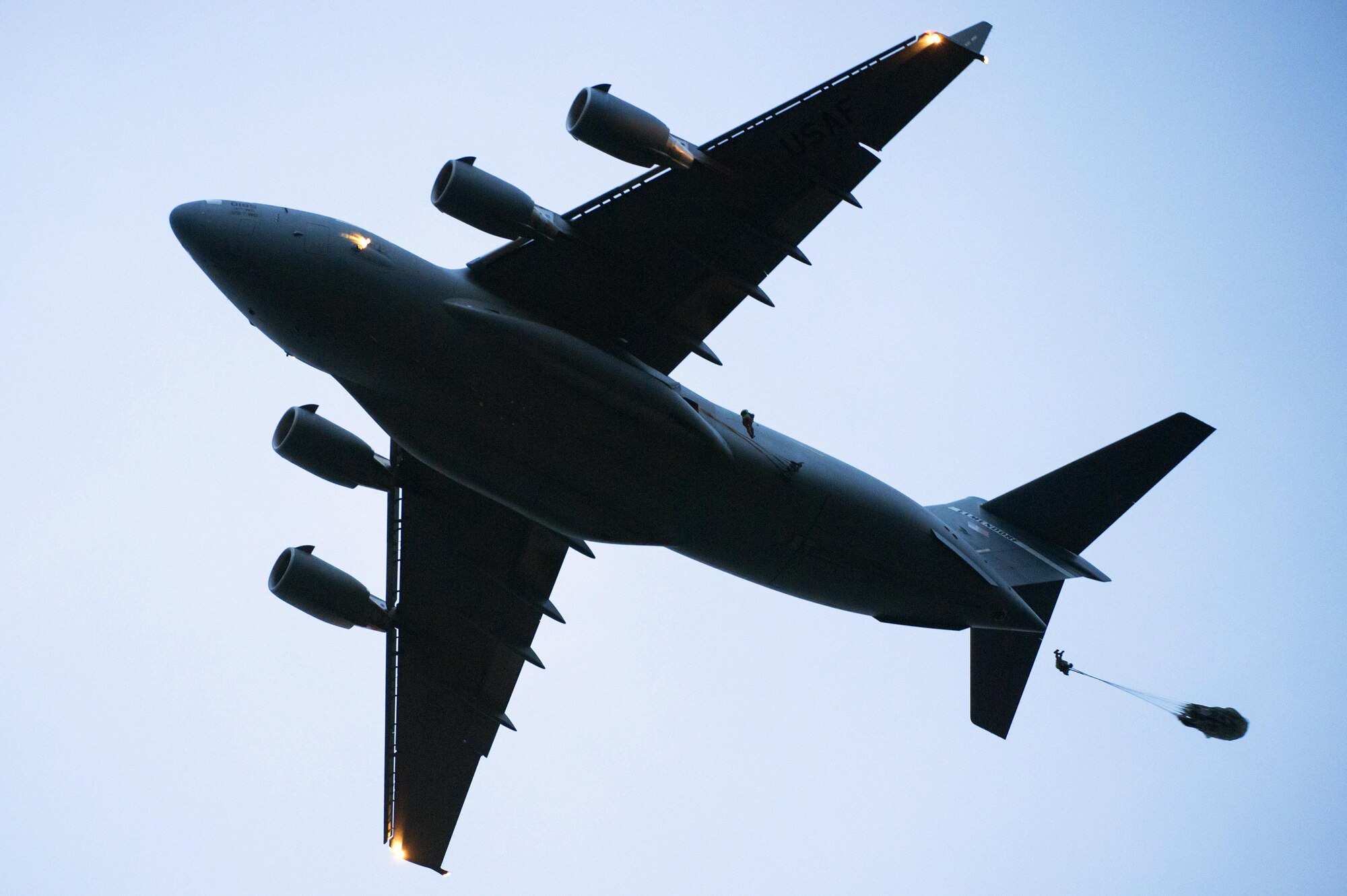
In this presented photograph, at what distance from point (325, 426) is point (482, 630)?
473 centimetres

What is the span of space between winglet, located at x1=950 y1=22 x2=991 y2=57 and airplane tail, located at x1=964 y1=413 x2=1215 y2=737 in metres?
6.91

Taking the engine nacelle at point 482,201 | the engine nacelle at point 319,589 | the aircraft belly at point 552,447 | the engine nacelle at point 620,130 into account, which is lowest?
the engine nacelle at point 319,589

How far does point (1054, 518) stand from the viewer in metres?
18.8

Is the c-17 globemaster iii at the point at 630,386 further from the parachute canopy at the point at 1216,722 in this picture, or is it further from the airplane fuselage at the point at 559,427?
the parachute canopy at the point at 1216,722

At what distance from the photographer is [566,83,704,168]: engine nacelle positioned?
14.1m

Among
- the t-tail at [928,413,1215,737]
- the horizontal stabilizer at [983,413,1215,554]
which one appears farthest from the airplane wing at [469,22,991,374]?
the horizontal stabilizer at [983,413,1215,554]

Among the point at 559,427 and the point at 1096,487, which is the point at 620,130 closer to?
the point at 559,427

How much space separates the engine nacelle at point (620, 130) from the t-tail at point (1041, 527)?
25.4ft

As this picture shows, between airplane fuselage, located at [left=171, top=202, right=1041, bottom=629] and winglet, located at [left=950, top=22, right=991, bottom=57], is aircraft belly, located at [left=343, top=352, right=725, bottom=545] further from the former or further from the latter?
winglet, located at [left=950, top=22, right=991, bottom=57]

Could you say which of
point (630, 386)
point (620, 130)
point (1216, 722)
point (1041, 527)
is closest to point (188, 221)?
point (620, 130)

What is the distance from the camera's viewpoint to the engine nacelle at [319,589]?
18031 millimetres

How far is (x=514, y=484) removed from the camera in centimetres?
1577

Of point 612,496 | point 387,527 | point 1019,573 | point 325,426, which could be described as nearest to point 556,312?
point 612,496

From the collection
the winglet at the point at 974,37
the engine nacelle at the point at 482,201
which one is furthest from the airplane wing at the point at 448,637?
the winglet at the point at 974,37
